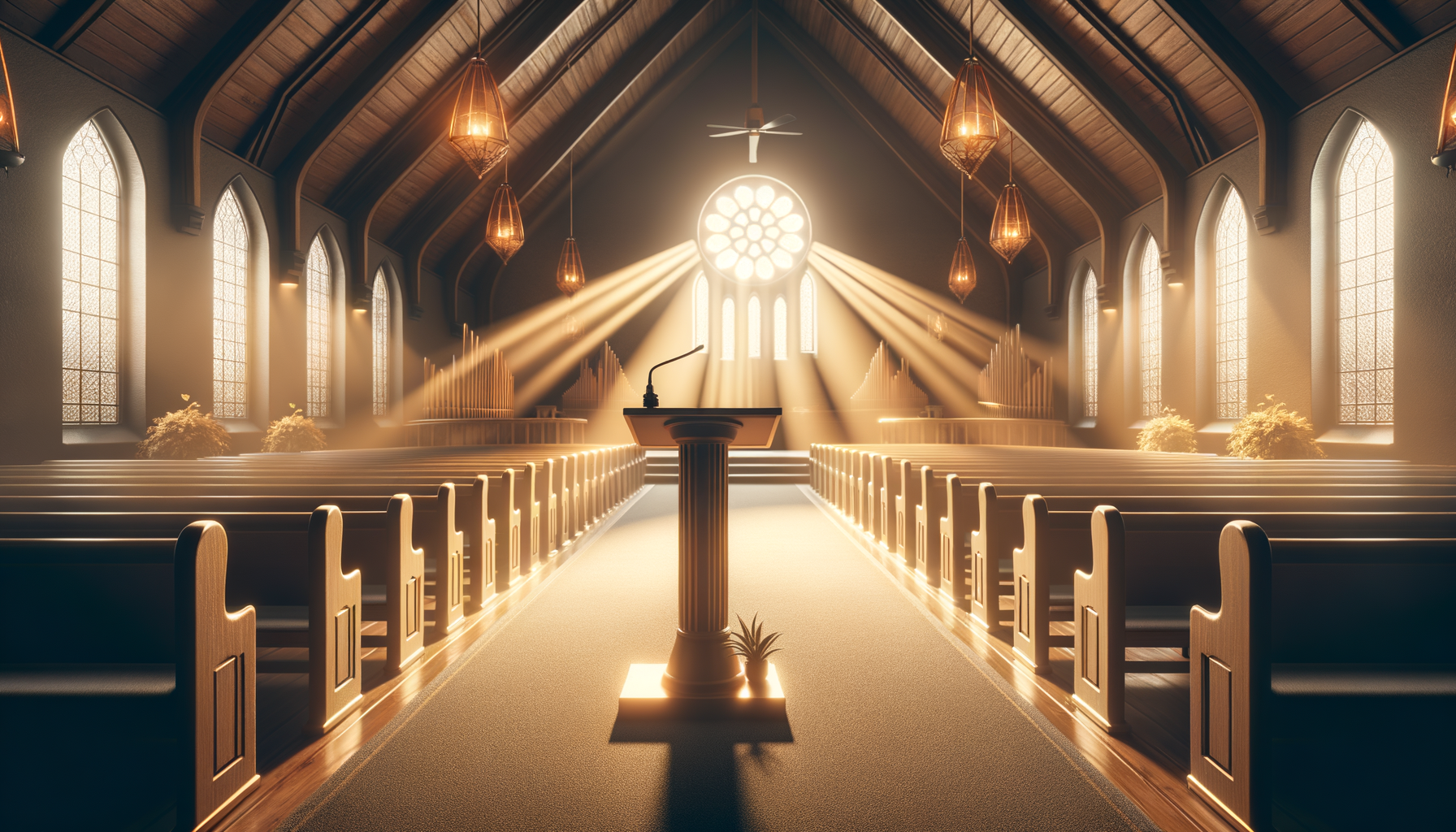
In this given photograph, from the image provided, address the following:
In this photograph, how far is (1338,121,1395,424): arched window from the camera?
6.16 metres

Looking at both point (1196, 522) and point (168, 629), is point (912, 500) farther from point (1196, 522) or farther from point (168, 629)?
point (168, 629)

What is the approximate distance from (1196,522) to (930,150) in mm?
11771

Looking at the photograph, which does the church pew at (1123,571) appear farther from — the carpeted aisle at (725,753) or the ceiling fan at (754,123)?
the ceiling fan at (754,123)

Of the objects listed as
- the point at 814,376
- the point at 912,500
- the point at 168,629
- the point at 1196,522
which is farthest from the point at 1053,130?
the point at 168,629

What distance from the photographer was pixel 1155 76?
302 inches

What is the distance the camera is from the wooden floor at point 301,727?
1664mm

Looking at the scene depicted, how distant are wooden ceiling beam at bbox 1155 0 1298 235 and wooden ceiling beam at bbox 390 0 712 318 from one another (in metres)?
6.88

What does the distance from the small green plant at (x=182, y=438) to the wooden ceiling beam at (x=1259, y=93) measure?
30.9 feet

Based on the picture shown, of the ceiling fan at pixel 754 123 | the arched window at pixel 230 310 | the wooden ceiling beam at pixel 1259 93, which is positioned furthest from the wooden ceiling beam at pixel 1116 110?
the arched window at pixel 230 310

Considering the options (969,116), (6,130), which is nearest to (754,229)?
(969,116)

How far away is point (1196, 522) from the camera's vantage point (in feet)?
7.63

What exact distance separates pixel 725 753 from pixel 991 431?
A: 942 centimetres

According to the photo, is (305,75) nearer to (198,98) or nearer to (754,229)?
(198,98)

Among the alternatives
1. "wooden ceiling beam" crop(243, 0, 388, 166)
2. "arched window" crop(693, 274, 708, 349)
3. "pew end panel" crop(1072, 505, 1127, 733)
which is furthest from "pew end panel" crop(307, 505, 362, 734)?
"arched window" crop(693, 274, 708, 349)
